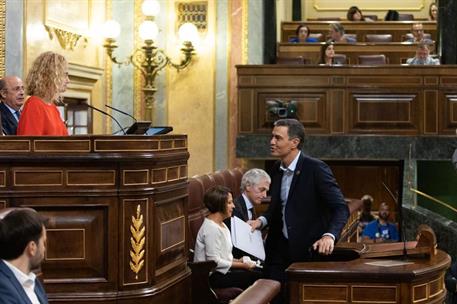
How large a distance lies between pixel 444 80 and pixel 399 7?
26.0 feet

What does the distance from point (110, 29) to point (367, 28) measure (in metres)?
5.12

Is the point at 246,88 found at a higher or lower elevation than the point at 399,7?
lower

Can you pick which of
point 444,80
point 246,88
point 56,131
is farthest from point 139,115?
point 56,131

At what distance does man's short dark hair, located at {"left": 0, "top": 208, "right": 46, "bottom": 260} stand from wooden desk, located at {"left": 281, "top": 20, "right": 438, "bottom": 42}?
35.6 feet

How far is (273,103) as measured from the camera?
33.2ft

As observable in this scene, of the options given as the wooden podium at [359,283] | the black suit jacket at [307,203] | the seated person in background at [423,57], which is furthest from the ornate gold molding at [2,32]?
the seated person in background at [423,57]

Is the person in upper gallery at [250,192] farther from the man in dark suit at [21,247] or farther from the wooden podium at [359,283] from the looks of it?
the man in dark suit at [21,247]

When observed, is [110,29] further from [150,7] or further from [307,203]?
[307,203]

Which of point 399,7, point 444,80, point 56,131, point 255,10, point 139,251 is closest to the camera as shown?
point 139,251

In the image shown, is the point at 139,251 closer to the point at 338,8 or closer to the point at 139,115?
the point at 139,115

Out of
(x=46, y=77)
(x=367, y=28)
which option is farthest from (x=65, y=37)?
(x=367, y=28)

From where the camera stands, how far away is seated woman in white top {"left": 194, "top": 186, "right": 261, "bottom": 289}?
523 cm

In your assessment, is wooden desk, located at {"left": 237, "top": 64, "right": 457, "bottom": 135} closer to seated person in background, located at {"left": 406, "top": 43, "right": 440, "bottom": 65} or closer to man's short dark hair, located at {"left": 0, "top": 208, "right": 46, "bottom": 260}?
seated person in background, located at {"left": 406, "top": 43, "right": 440, "bottom": 65}

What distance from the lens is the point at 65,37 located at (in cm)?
955
